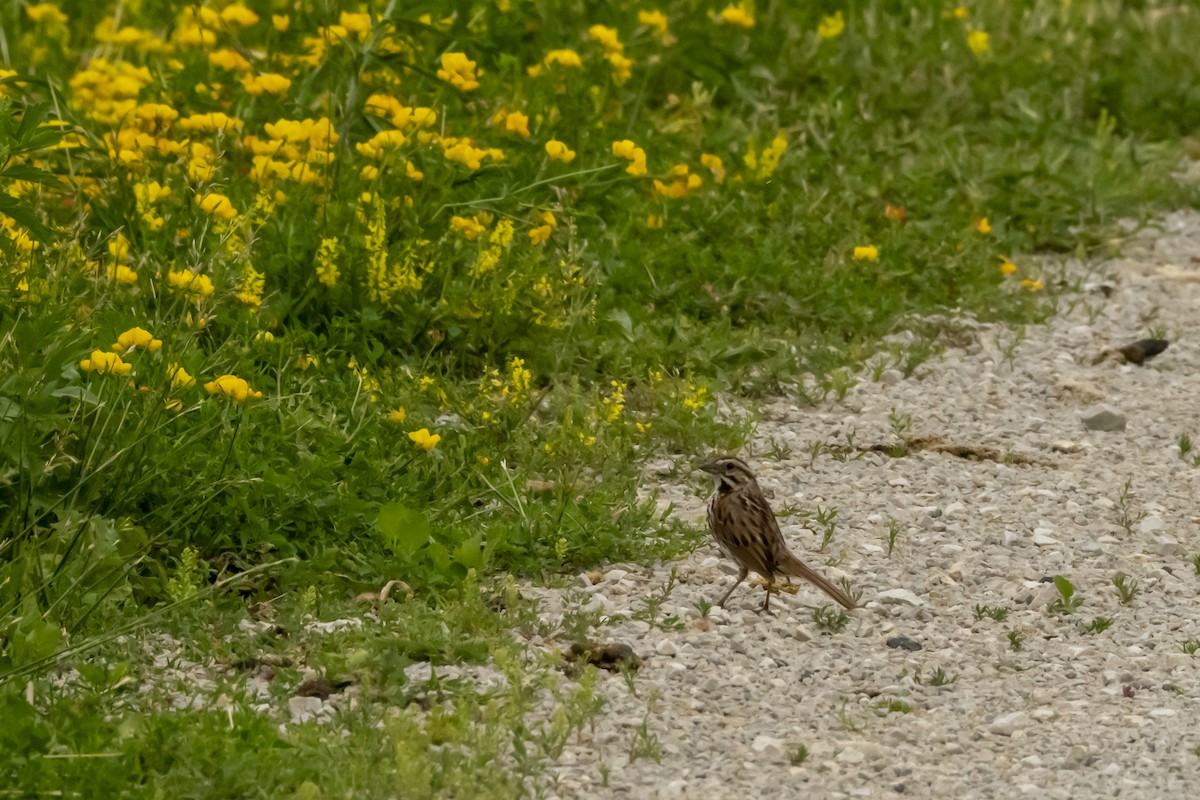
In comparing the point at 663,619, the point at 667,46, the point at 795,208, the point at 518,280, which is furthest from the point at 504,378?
the point at 667,46

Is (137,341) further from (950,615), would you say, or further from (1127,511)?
(1127,511)

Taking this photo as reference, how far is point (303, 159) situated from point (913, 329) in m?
2.82

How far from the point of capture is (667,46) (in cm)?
1029

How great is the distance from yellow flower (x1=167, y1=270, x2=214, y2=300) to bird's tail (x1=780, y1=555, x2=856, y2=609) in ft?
6.62

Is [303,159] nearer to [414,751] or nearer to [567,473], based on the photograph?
[567,473]

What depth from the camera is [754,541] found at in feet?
19.1

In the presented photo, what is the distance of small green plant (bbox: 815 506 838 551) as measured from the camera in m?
6.38

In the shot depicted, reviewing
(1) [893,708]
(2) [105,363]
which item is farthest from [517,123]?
(1) [893,708]

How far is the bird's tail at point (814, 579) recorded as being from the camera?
5.91 metres

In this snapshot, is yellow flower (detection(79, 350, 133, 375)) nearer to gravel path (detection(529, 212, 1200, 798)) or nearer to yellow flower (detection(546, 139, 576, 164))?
gravel path (detection(529, 212, 1200, 798))

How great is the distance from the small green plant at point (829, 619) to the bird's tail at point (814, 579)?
4 centimetres

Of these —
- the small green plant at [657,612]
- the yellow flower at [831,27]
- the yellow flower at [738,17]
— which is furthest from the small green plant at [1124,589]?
the yellow flower at [831,27]

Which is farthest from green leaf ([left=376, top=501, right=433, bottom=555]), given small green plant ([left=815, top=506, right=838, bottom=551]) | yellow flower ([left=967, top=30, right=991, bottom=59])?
yellow flower ([left=967, top=30, right=991, bottom=59])

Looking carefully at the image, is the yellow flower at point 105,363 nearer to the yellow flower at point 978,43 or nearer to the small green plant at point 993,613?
the small green plant at point 993,613
